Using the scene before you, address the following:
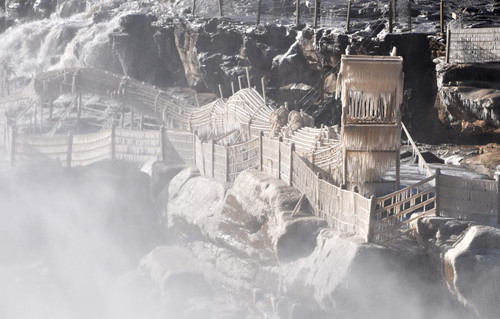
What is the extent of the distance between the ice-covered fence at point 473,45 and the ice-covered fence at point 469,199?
25.3ft

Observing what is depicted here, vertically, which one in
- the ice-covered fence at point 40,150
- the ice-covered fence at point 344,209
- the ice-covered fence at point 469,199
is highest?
the ice-covered fence at point 469,199

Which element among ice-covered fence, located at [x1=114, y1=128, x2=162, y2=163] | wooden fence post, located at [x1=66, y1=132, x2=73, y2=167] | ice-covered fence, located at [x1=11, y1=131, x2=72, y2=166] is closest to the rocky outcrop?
ice-covered fence, located at [x1=114, y1=128, x2=162, y2=163]

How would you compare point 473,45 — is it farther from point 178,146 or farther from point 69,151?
point 69,151

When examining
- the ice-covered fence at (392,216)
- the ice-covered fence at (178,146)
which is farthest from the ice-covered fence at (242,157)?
the ice-covered fence at (392,216)

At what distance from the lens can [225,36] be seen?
1013 inches

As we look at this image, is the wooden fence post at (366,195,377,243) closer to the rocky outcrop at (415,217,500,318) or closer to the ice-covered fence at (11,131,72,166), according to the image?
the rocky outcrop at (415,217,500,318)

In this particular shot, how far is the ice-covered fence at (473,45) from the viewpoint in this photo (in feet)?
59.1

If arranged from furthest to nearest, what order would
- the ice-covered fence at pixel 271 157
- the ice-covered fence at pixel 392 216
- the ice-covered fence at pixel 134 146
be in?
the ice-covered fence at pixel 134 146
the ice-covered fence at pixel 271 157
the ice-covered fence at pixel 392 216

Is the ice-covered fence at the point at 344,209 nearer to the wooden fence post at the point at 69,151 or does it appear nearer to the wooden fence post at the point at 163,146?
the wooden fence post at the point at 163,146

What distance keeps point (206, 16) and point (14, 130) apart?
30.4 ft

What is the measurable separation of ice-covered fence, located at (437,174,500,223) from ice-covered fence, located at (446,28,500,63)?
770 cm

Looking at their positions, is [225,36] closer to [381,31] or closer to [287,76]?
[287,76]

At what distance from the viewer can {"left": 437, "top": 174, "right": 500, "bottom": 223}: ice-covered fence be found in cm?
1095

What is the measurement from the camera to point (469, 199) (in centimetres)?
1112
